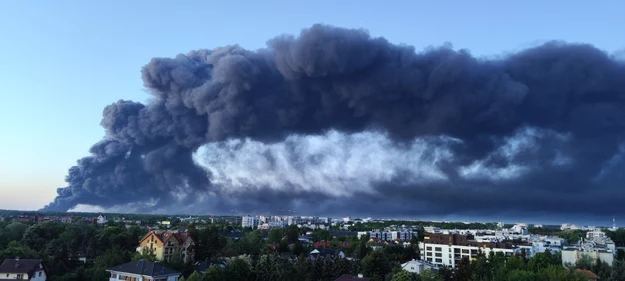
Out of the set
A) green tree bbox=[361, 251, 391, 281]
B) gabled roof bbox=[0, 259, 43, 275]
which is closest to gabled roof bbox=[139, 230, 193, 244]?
gabled roof bbox=[0, 259, 43, 275]

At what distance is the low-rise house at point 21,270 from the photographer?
36.0 meters

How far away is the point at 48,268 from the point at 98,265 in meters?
5.10

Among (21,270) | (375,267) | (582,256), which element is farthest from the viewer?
(582,256)

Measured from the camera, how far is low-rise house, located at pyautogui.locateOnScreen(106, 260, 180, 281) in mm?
33969

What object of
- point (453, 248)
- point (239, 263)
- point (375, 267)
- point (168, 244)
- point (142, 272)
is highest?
point (168, 244)

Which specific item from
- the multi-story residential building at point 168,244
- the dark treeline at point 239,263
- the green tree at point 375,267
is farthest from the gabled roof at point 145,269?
the green tree at point 375,267

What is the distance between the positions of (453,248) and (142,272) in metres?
44.0

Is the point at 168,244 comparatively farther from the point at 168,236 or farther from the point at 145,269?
the point at 145,269

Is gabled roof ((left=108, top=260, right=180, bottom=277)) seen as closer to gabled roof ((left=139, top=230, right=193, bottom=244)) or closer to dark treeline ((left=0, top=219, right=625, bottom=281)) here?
dark treeline ((left=0, top=219, right=625, bottom=281))

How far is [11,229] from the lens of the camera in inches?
2227

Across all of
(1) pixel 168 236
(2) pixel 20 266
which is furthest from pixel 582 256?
(2) pixel 20 266

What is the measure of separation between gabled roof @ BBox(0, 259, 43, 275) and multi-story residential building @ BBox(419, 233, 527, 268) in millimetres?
45148

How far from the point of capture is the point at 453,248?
215ft

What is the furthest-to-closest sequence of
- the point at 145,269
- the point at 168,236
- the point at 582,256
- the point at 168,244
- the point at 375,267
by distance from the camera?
the point at 168,236 < the point at 168,244 < the point at 582,256 < the point at 375,267 < the point at 145,269
